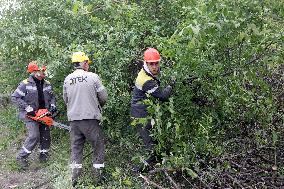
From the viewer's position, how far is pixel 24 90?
7.59 metres

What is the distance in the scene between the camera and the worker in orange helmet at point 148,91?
5.98 metres

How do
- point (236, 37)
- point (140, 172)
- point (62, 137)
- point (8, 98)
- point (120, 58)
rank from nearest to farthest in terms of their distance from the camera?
point (236, 37), point (140, 172), point (120, 58), point (62, 137), point (8, 98)

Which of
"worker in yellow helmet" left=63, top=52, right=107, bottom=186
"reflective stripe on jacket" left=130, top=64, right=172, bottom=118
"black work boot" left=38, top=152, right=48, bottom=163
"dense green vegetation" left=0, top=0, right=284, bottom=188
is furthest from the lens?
"black work boot" left=38, top=152, right=48, bottom=163

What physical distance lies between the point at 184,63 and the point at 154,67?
663mm

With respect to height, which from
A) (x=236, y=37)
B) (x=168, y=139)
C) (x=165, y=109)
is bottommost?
(x=168, y=139)

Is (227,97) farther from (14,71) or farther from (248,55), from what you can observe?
(14,71)

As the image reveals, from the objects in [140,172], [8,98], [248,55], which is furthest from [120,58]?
[8,98]

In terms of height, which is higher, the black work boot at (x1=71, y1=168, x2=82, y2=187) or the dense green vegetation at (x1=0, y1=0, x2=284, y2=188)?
the dense green vegetation at (x1=0, y1=0, x2=284, y2=188)

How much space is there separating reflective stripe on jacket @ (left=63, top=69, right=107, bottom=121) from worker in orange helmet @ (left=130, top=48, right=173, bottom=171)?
49 cm

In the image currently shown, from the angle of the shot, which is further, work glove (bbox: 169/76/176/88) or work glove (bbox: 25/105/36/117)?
work glove (bbox: 25/105/36/117)

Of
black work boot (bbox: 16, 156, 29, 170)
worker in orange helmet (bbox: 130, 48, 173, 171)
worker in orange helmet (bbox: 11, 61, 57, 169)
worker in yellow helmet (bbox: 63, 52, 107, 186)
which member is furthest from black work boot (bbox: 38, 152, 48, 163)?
worker in orange helmet (bbox: 130, 48, 173, 171)

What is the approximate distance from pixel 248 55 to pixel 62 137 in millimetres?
4421

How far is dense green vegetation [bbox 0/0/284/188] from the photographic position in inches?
187

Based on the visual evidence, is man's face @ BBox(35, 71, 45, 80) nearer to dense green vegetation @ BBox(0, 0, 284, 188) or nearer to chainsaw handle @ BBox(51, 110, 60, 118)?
dense green vegetation @ BBox(0, 0, 284, 188)
